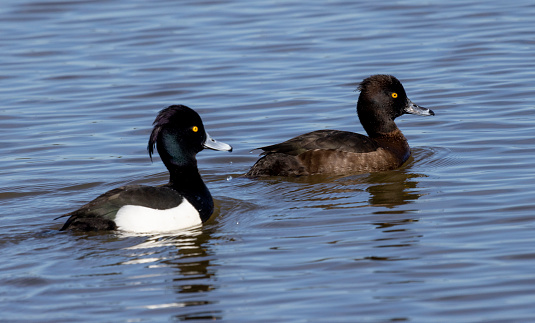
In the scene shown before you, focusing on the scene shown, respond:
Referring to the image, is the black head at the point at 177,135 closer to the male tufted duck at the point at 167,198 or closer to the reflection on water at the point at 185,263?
the male tufted duck at the point at 167,198

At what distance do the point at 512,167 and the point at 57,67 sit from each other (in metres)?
8.62

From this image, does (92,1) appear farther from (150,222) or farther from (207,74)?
(150,222)

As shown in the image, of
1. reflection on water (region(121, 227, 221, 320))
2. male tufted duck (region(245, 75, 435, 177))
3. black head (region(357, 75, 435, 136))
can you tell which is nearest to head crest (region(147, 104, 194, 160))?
reflection on water (region(121, 227, 221, 320))

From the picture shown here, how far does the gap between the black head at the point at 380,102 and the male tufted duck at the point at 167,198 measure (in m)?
2.56

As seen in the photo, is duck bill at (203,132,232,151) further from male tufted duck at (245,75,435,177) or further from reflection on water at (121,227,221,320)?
male tufted duck at (245,75,435,177)

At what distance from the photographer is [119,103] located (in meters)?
13.3

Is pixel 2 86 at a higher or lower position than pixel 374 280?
higher

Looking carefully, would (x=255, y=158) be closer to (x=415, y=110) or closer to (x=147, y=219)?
(x=415, y=110)

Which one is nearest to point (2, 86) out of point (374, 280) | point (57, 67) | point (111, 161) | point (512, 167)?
point (57, 67)

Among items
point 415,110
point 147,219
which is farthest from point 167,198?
point 415,110

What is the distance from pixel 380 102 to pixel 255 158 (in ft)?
5.22

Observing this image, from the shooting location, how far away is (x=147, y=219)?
7695 millimetres

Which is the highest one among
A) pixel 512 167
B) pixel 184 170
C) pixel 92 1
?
pixel 92 1

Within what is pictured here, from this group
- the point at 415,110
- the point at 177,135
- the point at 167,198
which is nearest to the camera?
the point at 167,198
